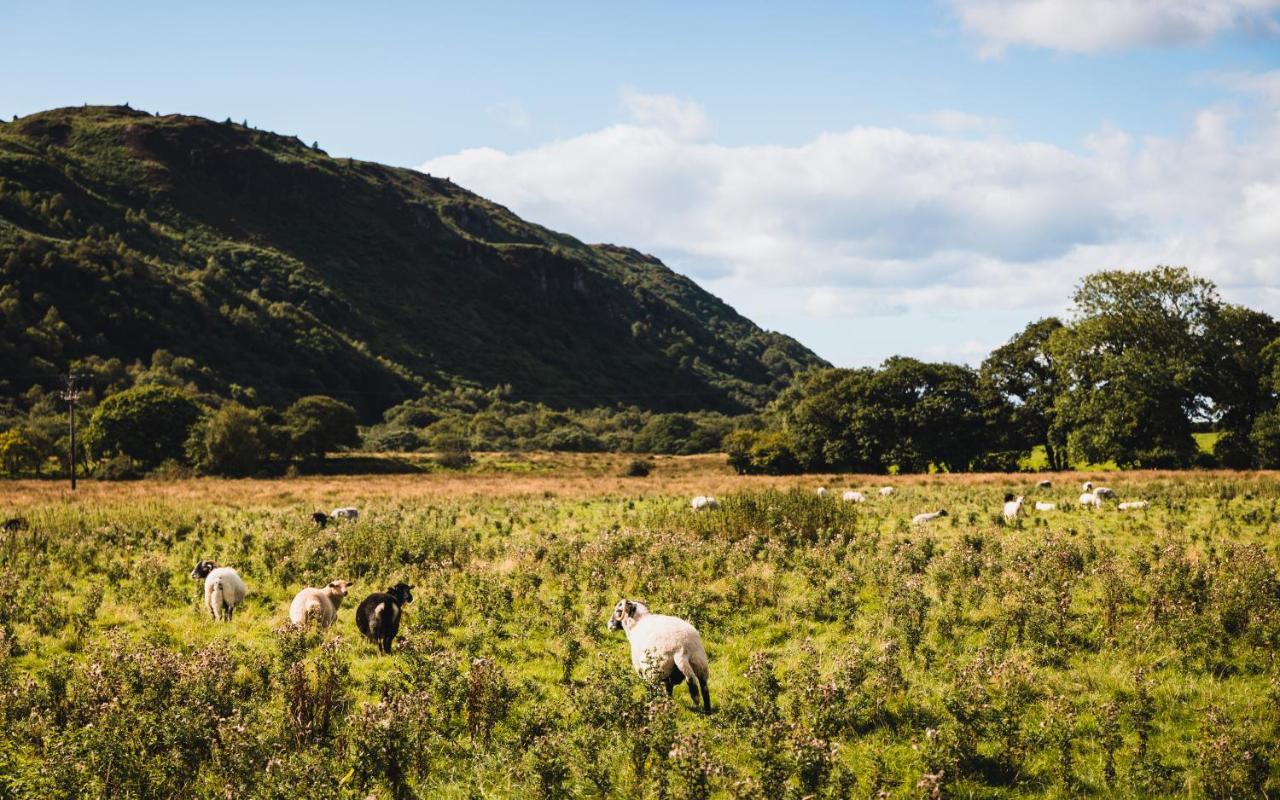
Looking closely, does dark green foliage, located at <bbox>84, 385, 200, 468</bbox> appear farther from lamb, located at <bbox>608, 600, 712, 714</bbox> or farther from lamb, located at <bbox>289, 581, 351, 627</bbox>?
lamb, located at <bbox>608, 600, 712, 714</bbox>

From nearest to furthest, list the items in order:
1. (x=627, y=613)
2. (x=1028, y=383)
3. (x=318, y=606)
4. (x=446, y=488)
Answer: (x=627, y=613), (x=318, y=606), (x=446, y=488), (x=1028, y=383)

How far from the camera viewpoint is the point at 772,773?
8055 mm

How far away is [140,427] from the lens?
230ft

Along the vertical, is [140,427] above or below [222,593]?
above

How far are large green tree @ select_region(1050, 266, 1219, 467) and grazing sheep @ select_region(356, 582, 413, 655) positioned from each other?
177ft

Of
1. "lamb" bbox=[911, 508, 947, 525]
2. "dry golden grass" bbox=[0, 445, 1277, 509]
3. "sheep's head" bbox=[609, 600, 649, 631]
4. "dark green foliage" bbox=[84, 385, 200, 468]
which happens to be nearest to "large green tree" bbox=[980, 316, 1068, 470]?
"dry golden grass" bbox=[0, 445, 1277, 509]

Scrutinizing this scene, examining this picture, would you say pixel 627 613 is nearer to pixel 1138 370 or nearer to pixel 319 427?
pixel 1138 370

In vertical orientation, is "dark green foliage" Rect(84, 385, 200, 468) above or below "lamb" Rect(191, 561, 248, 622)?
above

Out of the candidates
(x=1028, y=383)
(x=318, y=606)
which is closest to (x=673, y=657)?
(x=318, y=606)

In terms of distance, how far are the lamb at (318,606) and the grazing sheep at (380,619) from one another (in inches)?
36.2

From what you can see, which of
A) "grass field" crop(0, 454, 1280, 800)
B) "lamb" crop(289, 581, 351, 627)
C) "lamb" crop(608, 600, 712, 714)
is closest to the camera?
"grass field" crop(0, 454, 1280, 800)

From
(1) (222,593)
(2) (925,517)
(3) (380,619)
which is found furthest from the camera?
(2) (925,517)

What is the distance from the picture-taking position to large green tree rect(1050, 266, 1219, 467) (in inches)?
2057

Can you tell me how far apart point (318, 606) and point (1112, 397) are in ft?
183
